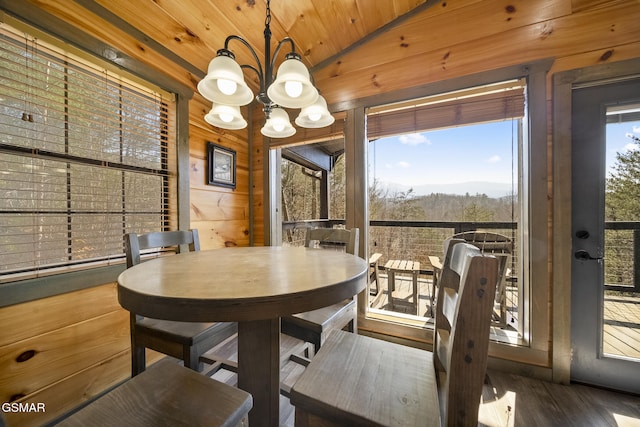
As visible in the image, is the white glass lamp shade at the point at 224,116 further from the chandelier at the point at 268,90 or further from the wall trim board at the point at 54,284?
the wall trim board at the point at 54,284

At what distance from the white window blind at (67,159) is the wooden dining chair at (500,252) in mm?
2519

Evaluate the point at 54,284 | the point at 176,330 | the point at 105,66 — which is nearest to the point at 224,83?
the point at 105,66

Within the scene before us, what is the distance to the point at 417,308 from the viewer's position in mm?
2709

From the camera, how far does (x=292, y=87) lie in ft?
3.94

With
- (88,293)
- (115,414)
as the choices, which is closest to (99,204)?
(88,293)

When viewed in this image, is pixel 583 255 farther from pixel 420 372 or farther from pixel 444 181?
pixel 420 372

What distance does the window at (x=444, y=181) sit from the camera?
1.86 meters

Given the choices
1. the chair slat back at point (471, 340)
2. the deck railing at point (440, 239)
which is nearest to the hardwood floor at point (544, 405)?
the deck railing at point (440, 239)

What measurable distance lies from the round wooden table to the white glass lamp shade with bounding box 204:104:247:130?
86 cm

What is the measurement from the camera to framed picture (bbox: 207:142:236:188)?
7.42 ft

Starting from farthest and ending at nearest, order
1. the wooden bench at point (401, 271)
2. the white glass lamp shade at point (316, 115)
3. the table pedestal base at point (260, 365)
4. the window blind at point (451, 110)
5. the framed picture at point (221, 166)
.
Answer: the wooden bench at point (401, 271) < the framed picture at point (221, 166) < the window blind at point (451, 110) < the white glass lamp shade at point (316, 115) < the table pedestal base at point (260, 365)

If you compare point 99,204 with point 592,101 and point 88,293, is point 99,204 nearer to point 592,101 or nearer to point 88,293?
point 88,293

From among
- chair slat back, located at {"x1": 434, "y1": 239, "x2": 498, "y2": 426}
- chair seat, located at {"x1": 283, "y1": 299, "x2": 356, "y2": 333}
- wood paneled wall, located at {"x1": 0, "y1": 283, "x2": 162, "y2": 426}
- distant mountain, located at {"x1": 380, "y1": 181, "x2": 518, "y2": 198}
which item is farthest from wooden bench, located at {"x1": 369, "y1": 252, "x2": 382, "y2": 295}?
wood paneled wall, located at {"x1": 0, "y1": 283, "x2": 162, "y2": 426}

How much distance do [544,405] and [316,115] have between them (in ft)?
7.16
